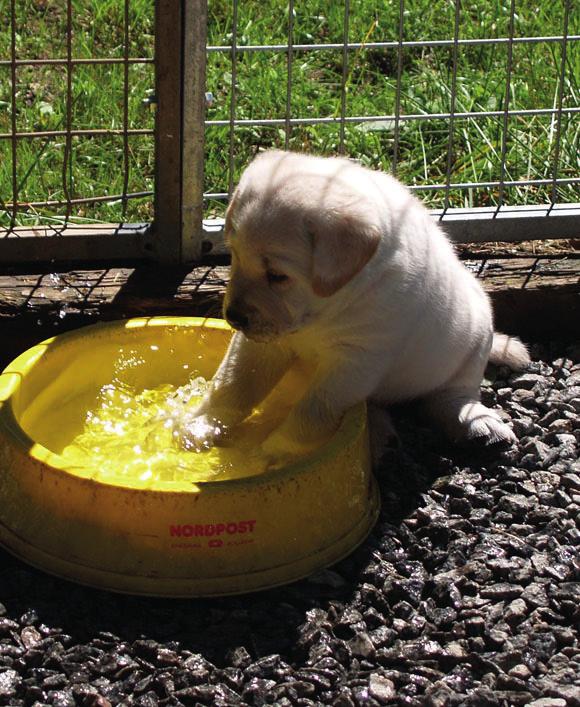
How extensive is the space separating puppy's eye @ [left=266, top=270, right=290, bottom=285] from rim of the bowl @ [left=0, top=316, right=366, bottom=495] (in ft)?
1.68

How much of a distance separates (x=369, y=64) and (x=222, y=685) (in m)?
4.31

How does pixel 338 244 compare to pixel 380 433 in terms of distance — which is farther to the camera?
pixel 380 433

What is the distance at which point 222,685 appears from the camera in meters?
3.36

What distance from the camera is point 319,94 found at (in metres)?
→ 6.55

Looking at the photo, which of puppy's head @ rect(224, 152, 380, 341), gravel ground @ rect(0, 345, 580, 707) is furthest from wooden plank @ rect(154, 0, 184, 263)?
gravel ground @ rect(0, 345, 580, 707)

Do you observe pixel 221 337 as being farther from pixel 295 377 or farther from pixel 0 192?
pixel 0 192

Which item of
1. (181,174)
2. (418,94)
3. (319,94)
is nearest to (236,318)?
(181,174)

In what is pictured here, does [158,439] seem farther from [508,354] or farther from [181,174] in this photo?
[508,354]

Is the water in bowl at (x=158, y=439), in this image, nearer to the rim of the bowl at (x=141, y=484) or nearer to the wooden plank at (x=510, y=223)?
the rim of the bowl at (x=141, y=484)

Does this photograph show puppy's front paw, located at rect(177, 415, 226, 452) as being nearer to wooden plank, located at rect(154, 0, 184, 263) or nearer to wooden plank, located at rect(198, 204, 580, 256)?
wooden plank, located at rect(154, 0, 184, 263)

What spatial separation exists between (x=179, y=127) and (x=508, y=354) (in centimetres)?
164

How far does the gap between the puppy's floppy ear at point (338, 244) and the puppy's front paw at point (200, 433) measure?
79 centimetres

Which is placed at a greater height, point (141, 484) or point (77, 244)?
point (77, 244)

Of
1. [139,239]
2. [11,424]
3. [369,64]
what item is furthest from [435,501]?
[369,64]
